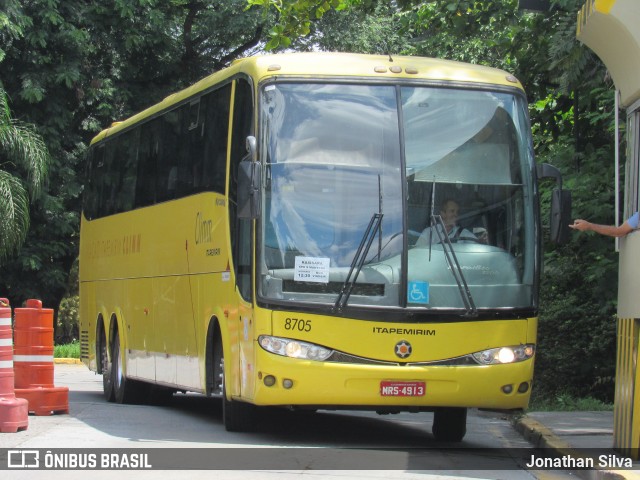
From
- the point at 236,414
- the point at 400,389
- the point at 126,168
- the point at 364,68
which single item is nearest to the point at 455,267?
the point at 400,389

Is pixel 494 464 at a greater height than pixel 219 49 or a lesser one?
lesser

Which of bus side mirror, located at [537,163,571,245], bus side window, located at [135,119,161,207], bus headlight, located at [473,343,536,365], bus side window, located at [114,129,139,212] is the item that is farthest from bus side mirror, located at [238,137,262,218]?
bus side window, located at [114,129,139,212]

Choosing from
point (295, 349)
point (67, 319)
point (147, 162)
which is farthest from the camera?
point (67, 319)

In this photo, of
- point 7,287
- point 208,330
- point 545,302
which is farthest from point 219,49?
point 208,330

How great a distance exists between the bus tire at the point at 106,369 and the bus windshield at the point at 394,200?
296 inches

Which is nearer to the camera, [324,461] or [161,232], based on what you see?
[324,461]

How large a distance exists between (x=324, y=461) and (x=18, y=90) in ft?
65.1

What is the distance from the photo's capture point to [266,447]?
1106 cm

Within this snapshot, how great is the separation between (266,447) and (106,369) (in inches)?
303

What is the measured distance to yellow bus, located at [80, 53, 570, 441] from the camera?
11.0 m

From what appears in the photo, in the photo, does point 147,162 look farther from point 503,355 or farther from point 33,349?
point 503,355

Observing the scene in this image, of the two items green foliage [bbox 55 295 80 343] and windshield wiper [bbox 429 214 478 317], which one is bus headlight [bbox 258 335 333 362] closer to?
windshield wiper [bbox 429 214 478 317]

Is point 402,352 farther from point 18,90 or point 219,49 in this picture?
point 219,49

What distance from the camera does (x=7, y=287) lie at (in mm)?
29656
